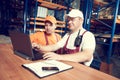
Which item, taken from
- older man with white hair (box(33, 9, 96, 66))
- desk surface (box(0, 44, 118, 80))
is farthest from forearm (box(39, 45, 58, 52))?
desk surface (box(0, 44, 118, 80))

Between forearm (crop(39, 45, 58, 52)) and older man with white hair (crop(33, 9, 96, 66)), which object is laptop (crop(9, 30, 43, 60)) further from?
forearm (crop(39, 45, 58, 52))

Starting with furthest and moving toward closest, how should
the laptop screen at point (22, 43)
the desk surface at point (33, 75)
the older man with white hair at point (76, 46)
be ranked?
the older man with white hair at point (76, 46) → the laptop screen at point (22, 43) → the desk surface at point (33, 75)

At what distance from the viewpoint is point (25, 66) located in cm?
109

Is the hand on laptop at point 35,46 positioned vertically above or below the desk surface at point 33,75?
above

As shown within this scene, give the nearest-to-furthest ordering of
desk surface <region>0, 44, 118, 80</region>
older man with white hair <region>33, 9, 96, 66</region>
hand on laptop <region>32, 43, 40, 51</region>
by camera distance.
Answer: desk surface <region>0, 44, 118, 80</region> < older man with white hair <region>33, 9, 96, 66</region> < hand on laptop <region>32, 43, 40, 51</region>

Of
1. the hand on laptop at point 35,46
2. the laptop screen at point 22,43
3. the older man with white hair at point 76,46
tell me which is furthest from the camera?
the hand on laptop at point 35,46

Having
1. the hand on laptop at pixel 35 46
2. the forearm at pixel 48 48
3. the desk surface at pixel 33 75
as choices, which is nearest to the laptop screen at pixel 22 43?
the desk surface at pixel 33 75

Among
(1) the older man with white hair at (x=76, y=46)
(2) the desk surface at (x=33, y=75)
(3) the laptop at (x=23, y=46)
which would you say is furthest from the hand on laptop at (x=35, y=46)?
(2) the desk surface at (x=33, y=75)

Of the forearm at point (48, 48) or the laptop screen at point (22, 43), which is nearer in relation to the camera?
the laptop screen at point (22, 43)

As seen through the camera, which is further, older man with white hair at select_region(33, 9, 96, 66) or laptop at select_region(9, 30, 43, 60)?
older man with white hair at select_region(33, 9, 96, 66)

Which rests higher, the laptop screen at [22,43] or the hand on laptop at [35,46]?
the laptop screen at [22,43]

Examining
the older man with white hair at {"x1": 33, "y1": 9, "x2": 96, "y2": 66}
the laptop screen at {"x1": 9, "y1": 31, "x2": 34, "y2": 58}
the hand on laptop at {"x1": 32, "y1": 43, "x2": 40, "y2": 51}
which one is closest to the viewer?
the laptop screen at {"x1": 9, "y1": 31, "x2": 34, "y2": 58}

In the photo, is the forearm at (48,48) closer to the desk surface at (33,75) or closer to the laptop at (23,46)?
the laptop at (23,46)

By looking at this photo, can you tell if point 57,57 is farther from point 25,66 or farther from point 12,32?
point 12,32
